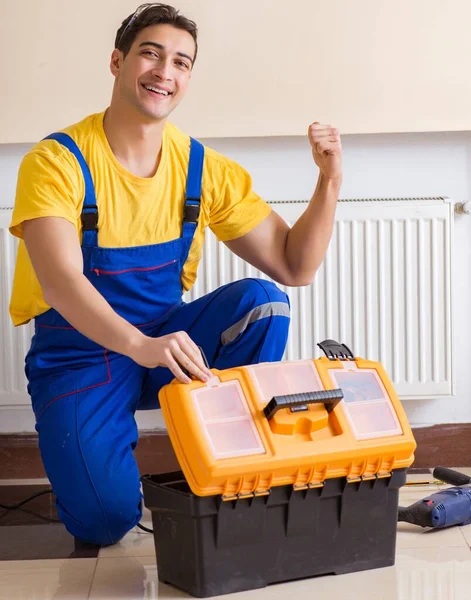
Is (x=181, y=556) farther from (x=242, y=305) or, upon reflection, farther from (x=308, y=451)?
(x=242, y=305)

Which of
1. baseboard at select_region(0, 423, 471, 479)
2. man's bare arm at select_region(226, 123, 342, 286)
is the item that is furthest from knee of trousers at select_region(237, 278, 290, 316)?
baseboard at select_region(0, 423, 471, 479)

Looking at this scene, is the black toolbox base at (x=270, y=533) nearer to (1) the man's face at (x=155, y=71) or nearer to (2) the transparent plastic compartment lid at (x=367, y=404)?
(2) the transparent plastic compartment lid at (x=367, y=404)

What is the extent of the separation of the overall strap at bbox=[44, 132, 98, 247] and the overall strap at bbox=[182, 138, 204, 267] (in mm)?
192

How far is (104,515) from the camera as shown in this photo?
1.71 metres

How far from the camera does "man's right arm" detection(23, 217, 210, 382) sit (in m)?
1.39

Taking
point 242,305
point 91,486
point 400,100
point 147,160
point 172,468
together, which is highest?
point 400,100

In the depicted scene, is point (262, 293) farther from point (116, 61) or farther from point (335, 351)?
point (116, 61)

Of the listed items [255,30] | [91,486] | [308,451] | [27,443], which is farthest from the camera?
[27,443]

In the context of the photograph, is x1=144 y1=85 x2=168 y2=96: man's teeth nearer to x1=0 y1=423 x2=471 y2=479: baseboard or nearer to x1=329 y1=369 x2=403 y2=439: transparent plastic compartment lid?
x1=329 y1=369 x2=403 y2=439: transparent plastic compartment lid

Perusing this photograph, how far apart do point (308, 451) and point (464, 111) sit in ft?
3.81

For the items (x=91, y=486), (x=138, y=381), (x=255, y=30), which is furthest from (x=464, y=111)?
(x=91, y=486)

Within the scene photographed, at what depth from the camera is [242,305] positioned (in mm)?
1751

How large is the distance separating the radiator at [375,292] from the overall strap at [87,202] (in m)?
0.56

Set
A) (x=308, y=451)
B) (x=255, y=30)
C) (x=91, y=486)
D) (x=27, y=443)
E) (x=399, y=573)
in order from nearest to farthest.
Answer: (x=308, y=451)
(x=399, y=573)
(x=91, y=486)
(x=255, y=30)
(x=27, y=443)
